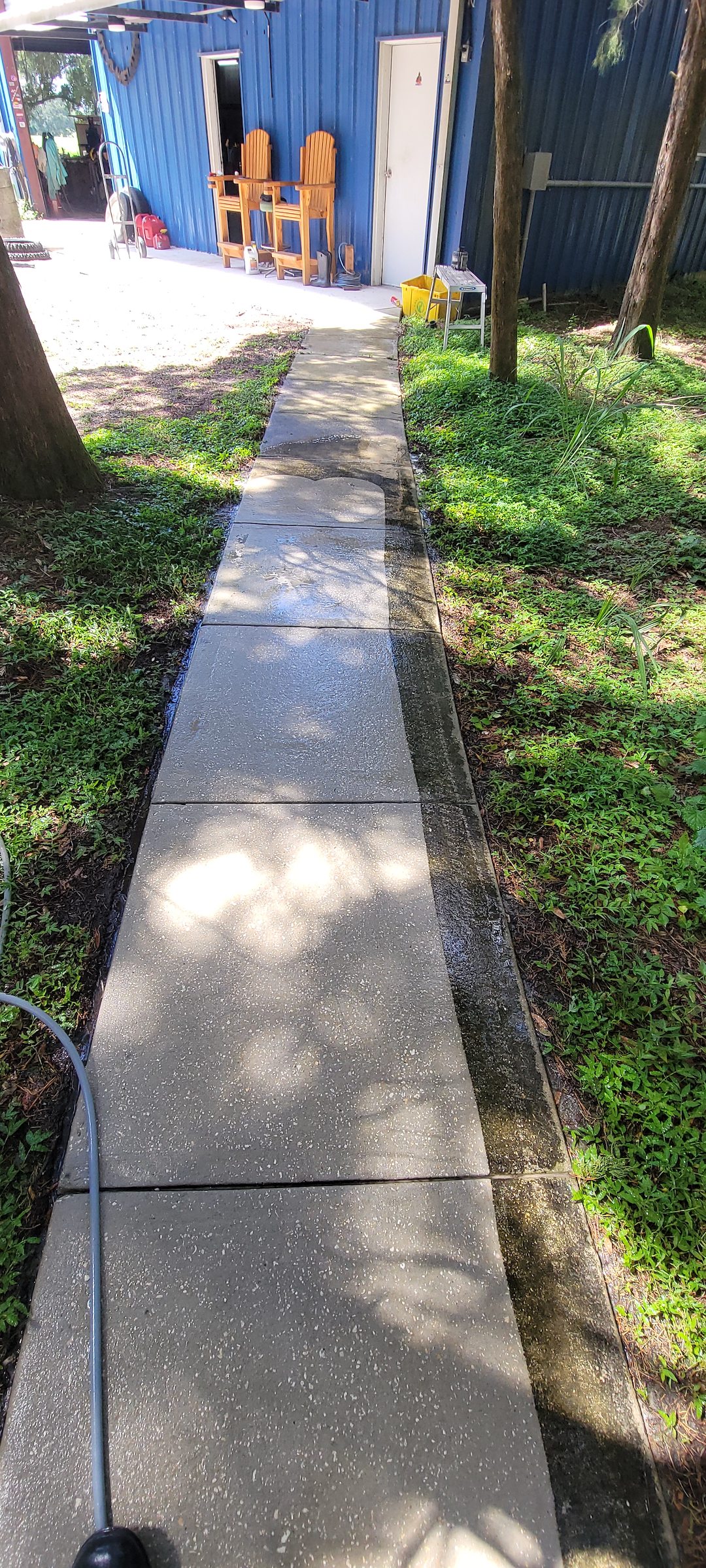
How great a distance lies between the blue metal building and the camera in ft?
27.5

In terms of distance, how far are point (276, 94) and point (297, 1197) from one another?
1431 cm

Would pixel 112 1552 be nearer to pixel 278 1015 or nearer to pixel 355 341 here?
pixel 278 1015

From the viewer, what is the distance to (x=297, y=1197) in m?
1.58

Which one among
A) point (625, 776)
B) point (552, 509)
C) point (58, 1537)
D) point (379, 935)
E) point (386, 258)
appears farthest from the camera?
point (386, 258)

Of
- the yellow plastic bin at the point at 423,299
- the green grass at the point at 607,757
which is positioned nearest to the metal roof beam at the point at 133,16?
the yellow plastic bin at the point at 423,299

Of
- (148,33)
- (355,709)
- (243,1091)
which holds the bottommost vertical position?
(355,709)

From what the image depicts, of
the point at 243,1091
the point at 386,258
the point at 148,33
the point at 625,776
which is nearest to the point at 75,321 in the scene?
the point at 386,258

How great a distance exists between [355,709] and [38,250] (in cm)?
1467

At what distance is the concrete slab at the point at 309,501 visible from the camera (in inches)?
181

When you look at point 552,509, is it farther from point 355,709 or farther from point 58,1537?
point 58,1537

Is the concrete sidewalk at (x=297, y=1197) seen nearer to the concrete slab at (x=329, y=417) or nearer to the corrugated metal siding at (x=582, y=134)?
the concrete slab at (x=329, y=417)

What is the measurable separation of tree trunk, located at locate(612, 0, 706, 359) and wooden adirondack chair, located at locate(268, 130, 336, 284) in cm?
563

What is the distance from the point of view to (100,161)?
1744 cm

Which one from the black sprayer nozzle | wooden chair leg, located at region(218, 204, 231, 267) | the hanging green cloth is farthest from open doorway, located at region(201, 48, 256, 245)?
the black sprayer nozzle
